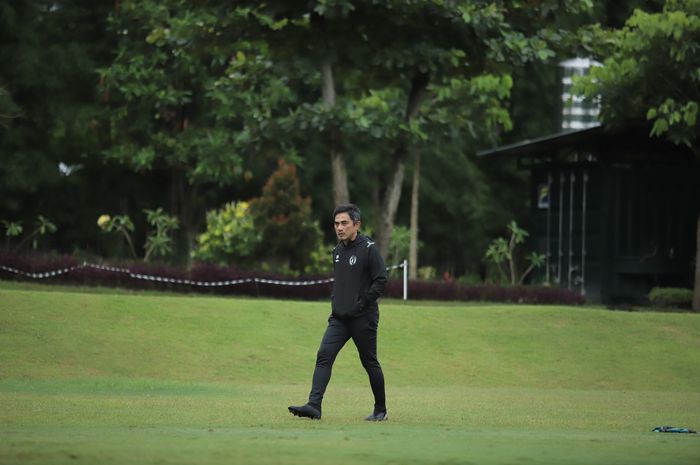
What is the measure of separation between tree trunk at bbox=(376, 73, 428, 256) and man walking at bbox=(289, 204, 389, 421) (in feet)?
70.1

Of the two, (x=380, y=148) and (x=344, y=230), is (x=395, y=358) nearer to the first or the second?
(x=344, y=230)

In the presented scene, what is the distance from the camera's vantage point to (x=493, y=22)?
3469cm

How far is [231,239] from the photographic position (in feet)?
134

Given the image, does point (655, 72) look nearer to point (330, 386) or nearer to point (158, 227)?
point (158, 227)

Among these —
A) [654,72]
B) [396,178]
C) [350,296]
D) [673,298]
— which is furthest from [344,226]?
[673,298]

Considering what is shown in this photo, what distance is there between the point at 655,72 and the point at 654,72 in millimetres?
26

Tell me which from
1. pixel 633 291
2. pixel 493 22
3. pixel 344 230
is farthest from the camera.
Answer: pixel 633 291

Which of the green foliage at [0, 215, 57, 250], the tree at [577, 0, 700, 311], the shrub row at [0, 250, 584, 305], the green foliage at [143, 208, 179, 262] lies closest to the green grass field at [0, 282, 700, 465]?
the shrub row at [0, 250, 584, 305]

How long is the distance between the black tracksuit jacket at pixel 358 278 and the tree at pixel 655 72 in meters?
22.8

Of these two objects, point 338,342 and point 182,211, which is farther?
point 182,211

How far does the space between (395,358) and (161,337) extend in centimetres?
422

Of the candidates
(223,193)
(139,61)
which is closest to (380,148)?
(223,193)

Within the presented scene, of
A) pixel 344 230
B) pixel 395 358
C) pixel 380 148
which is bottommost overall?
pixel 395 358

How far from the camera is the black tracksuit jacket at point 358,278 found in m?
15.0
